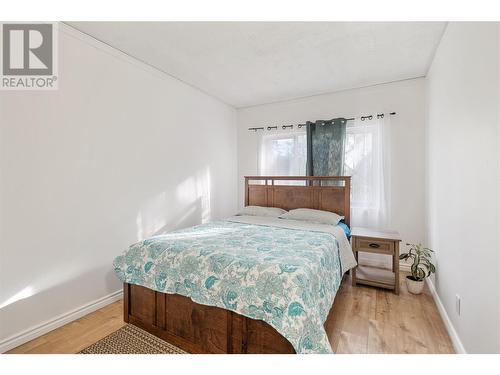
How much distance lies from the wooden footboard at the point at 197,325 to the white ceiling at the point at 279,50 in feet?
7.34

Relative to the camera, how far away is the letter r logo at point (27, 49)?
1.90 m

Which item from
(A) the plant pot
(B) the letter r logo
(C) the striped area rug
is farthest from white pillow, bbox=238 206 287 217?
(B) the letter r logo

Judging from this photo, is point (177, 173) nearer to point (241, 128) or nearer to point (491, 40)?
point (241, 128)

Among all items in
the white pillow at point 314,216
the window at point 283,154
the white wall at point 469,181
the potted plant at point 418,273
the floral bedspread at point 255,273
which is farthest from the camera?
the window at point 283,154

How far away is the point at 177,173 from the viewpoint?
10.8 ft

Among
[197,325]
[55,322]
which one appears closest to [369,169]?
[197,325]

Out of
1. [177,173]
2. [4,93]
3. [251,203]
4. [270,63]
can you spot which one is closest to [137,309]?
[177,173]

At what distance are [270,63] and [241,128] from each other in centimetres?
180

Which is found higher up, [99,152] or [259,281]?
[99,152]

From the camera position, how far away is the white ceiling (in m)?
2.18

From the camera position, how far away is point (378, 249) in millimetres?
2734

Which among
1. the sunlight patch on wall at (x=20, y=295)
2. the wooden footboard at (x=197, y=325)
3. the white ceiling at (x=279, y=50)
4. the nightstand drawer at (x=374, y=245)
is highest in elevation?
the white ceiling at (x=279, y=50)

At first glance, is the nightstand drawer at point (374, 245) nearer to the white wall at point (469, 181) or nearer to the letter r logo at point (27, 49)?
the white wall at point (469, 181)

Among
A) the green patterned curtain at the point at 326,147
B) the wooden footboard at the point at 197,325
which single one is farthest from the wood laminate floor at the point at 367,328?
the green patterned curtain at the point at 326,147
